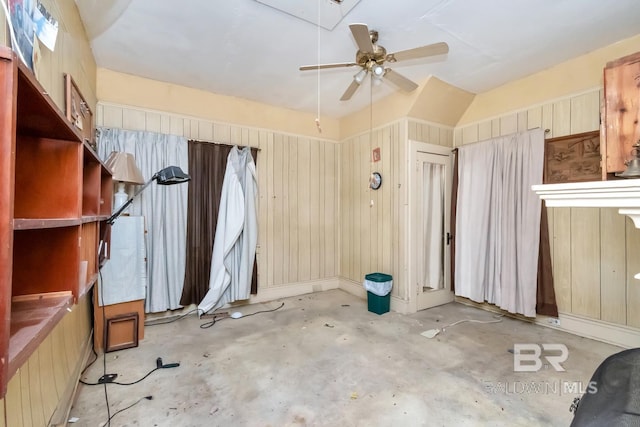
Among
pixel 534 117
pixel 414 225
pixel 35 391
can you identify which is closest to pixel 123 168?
pixel 35 391

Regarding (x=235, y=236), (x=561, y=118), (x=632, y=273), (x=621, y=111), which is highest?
(x=561, y=118)

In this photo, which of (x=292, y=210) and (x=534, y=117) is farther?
(x=292, y=210)

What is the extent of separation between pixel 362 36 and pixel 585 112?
2646 mm

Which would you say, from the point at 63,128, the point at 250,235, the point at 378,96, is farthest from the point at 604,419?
the point at 378,96

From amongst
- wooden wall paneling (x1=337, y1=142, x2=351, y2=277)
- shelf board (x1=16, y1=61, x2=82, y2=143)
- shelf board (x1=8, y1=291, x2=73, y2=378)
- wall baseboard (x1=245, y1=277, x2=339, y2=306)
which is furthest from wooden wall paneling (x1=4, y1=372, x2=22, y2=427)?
wooden wall paneling (x1=337, y1=142, x2=351, y2=277)

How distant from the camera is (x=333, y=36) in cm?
256

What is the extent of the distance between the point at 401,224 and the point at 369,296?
41.6 inches

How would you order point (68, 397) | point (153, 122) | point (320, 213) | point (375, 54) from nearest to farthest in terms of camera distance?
point (68, 397) < point (375, 54) < point (153, 122) < point (320, 213)

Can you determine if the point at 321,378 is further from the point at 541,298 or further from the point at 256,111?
the point at 256,111

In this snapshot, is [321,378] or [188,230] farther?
[188,230]

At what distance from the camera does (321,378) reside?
2.24 m

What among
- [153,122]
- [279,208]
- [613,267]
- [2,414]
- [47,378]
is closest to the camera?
[2,414]

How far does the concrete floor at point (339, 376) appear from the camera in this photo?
1.83 meters

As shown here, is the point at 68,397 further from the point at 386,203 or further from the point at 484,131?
the point at 484,131
